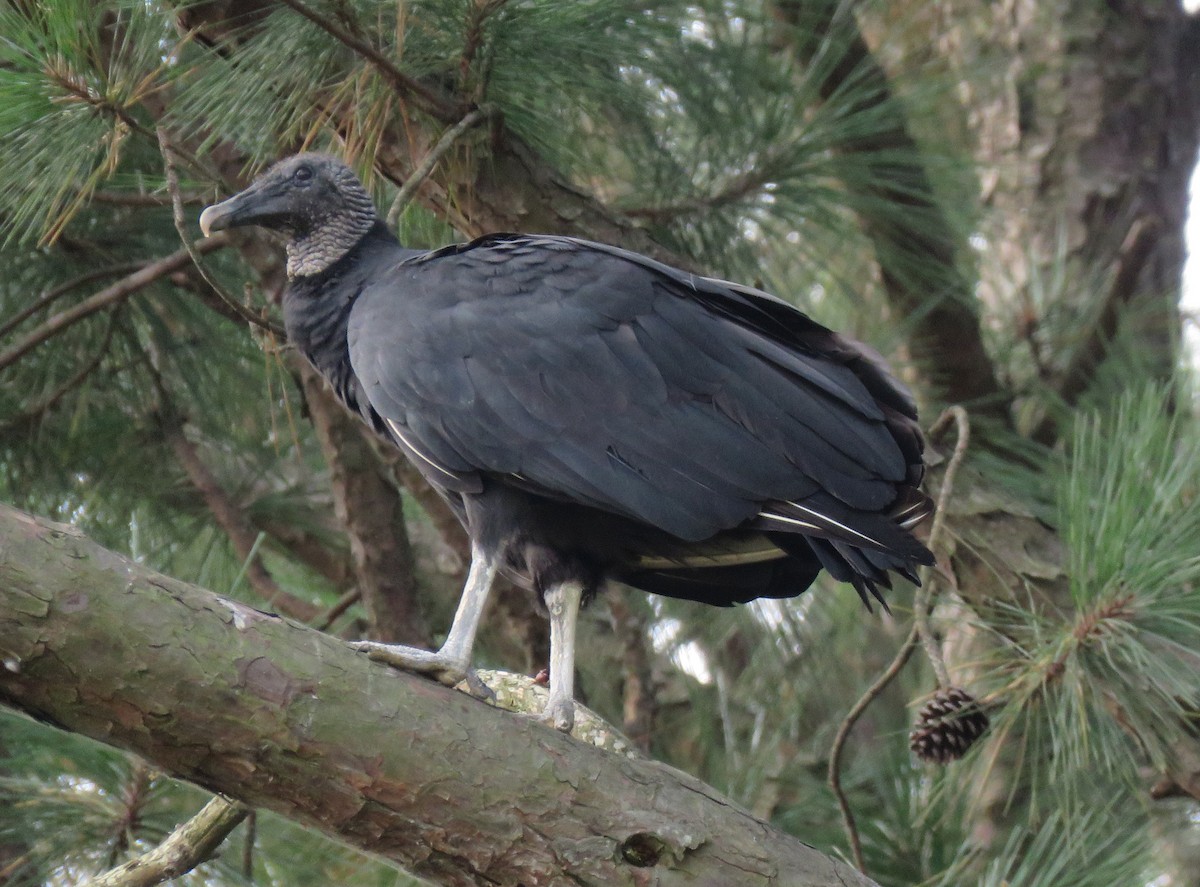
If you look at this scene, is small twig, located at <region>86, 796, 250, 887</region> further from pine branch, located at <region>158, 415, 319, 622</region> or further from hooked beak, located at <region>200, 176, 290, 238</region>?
pine branch, located at <region>158, 415, 319, 622</region>

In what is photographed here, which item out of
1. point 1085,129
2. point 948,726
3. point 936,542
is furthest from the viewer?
point 1085,129

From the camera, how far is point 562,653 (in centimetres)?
218

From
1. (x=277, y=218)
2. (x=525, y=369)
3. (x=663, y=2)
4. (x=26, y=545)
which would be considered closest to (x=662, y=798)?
(x=525, y=369)

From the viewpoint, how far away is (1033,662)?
7.63 ft

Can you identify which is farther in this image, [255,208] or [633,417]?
[255,208]

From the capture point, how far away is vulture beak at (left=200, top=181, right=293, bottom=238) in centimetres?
240

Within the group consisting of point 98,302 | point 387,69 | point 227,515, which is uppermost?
point 387,69

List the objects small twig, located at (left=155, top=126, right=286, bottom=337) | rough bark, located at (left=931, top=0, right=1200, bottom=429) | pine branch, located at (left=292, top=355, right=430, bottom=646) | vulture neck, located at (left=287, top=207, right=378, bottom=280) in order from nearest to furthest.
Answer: small twig, located at (left=155, top=126, right=286, bottom=337), vulture neck, located at (left=287, top=207, right=378, bottom=280), pine branch, located at (left=292, top=355, right=430, bottom=646), rough bark, located at (left=931, top=0, right=1200, bottom=429)

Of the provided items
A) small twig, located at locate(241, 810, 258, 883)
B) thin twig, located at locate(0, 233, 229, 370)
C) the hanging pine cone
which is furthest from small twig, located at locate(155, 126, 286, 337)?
the hanging pine cone

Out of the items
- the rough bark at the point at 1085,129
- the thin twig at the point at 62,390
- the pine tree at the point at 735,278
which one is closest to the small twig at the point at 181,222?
the pine tree at the point at 735,278

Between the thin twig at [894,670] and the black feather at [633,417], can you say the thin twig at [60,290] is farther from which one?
the thin twig at [894,670]

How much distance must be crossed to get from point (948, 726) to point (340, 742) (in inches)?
46.5

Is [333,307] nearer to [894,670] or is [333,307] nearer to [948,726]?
[894,670]

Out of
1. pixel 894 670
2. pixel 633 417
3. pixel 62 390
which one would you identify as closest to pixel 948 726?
pixel 894 670
